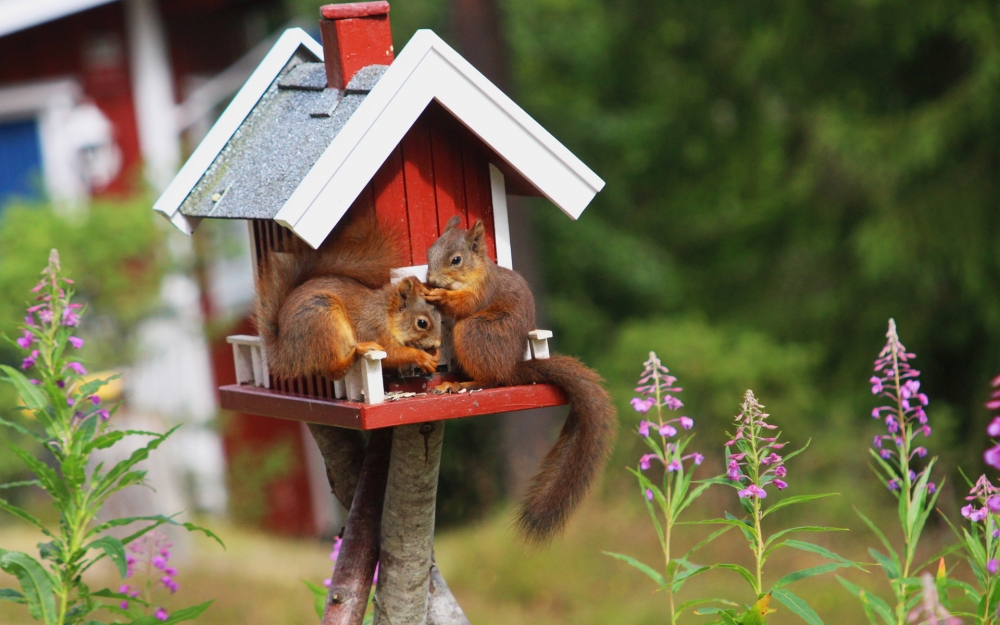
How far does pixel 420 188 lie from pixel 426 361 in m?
0.48

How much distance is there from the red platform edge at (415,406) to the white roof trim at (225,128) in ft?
2.06

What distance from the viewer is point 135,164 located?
852cm

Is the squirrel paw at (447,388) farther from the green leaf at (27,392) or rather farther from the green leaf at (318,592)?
the green leaf at (27,392)

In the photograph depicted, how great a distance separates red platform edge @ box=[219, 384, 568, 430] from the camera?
7.29 ft

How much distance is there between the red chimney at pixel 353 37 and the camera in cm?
266

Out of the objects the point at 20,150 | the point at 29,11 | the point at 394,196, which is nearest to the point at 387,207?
the point at 394,196

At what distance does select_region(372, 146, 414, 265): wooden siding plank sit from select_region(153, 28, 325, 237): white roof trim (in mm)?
584

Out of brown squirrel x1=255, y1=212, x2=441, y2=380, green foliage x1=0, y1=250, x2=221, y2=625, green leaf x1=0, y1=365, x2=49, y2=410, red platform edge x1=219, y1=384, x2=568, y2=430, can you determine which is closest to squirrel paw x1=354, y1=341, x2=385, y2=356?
brown squirrel x1=255, y1=212, x2=441, y2=380

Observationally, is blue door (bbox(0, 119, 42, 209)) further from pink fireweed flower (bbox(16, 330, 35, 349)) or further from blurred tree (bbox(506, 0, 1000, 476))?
pink fireweed flower (bbox(16, 330, 35, 349))

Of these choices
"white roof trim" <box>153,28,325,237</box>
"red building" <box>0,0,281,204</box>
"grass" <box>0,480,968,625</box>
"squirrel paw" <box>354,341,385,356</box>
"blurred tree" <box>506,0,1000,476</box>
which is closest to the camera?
"squirrel paw" <box>354,341,385,356</box>

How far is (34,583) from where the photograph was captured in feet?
7.72

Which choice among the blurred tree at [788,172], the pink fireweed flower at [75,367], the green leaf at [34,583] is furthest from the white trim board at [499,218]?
the blurred tree at [788,172]

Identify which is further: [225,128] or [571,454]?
[225,128]

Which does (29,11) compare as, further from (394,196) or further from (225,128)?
(394,196)
